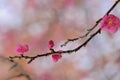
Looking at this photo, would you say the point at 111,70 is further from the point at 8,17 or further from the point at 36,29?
the point at 8,17

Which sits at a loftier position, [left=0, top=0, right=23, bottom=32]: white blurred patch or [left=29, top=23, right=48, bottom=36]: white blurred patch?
[left=0, top=0, right=23, bottom=32]: white blurred patch

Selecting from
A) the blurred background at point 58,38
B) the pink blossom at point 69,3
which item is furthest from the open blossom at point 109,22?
the pink blossom at point 69,3

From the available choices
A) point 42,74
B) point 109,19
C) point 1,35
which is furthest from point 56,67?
point 109,19

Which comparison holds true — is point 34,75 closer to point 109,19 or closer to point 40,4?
point 40,4

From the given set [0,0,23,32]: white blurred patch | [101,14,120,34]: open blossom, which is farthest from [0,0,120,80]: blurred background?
[101,14,120,34]: open blossom

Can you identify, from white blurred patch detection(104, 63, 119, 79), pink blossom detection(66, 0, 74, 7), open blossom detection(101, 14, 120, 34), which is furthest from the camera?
pink blossom detection(66, 0, 74, 7)

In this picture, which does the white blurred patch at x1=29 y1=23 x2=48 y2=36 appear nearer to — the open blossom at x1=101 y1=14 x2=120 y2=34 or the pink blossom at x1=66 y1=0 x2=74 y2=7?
the pink blossom at x1=66 y1=0 x2=74 y2=7

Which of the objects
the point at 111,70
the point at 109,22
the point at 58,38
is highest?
the point at 58,38

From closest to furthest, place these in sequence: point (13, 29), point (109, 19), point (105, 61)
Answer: point (109, 19) → point (105, 61) → point (13, 29)

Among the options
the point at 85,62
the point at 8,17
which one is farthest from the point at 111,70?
the point at 8,17
